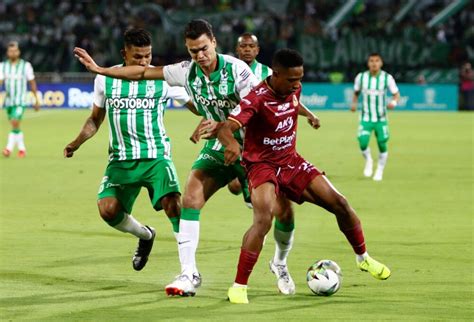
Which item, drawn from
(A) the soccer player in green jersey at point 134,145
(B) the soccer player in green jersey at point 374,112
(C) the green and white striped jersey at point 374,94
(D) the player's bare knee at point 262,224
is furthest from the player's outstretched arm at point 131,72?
(C) the green and white striped jersey at point 374,94

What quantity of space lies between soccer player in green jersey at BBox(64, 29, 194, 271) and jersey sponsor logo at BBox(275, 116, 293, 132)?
124 cm

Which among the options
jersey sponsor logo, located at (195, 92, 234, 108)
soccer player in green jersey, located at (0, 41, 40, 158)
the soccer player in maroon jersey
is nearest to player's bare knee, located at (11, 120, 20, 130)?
soccer player in green jersey, located at (0, 41, 40, 158)

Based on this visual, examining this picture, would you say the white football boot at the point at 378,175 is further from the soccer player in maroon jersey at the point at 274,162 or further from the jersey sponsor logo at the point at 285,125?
the jersey sponsor logo at the point at 285,125

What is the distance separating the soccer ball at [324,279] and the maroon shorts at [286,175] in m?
0.54

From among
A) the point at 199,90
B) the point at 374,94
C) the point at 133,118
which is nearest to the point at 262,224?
the point at 199,90

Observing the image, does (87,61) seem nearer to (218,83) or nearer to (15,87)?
(218,83)

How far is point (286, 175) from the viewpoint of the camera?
8.39 meters

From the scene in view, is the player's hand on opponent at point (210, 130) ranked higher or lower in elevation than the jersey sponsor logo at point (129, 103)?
higher

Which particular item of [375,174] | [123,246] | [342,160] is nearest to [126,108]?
[123,246]

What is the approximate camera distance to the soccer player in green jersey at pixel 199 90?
8.42m

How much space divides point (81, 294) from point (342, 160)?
45.3 feet

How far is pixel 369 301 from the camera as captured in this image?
324 inches

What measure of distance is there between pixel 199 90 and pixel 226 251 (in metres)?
2.67

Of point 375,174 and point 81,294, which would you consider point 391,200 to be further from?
point 81,294
